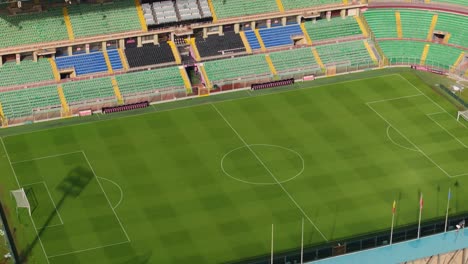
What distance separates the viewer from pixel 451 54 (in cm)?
11706

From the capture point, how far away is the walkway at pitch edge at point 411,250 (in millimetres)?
74125

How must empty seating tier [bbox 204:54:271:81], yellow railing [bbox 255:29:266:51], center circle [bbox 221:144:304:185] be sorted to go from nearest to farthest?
center circle [bbox 221:144:304:185] < empty seating tier [bbox 204:54:271:81] < yellow railing [bbox 255:29:266:51]

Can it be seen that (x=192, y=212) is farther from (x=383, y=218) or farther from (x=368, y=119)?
(x=368, y=119)

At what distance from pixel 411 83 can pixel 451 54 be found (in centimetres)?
752

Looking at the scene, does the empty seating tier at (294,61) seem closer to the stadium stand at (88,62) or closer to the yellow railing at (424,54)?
the yellow railing at (424,54)

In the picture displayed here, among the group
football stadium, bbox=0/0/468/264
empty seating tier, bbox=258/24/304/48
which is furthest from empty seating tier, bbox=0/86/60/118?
empty seating tier, bbox=258/24/304/48

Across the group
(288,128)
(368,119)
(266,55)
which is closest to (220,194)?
(288,128)

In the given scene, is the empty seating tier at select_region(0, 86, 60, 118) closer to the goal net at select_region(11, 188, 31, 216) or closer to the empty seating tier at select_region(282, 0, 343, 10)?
the goal net at select_region(11, 188, 31, 216)

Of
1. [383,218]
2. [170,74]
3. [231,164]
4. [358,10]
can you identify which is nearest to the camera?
[383,218]

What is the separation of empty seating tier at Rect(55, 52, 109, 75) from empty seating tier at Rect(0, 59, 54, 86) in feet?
5.41

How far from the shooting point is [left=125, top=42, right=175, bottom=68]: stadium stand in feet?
368

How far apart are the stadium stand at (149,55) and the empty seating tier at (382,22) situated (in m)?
24.7

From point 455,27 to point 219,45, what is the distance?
91.0 ft

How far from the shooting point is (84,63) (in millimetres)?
Answer: 110875
